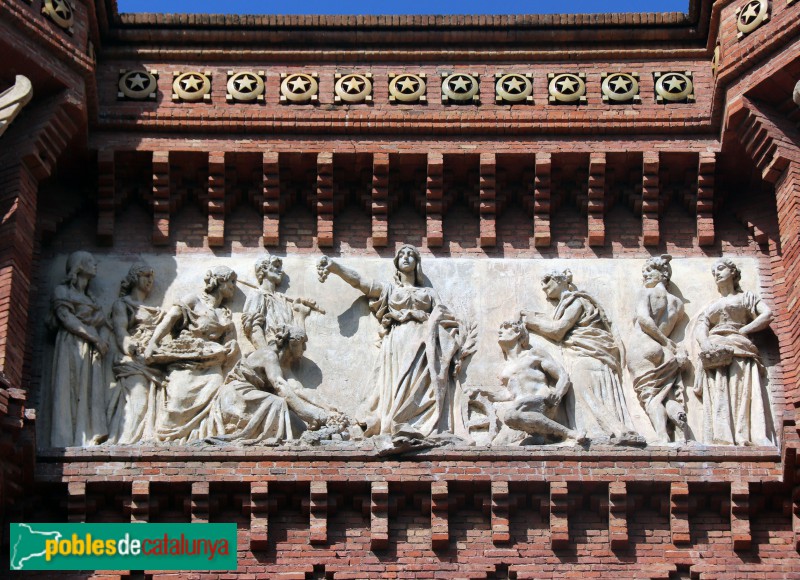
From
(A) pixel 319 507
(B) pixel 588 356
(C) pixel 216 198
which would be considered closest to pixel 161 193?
(C) pixel 216 198

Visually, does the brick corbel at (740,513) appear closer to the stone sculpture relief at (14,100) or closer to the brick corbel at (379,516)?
the brick corbel at (379,516)

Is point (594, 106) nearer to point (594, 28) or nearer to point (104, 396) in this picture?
point (594, 28)

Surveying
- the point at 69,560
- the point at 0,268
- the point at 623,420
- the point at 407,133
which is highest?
the point at 407,133

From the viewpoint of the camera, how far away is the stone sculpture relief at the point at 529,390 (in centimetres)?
2041

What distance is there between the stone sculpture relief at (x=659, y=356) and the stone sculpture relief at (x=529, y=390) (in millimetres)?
803

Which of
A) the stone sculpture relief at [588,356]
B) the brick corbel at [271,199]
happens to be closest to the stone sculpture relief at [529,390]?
the stone sculpture relief at [588,356]

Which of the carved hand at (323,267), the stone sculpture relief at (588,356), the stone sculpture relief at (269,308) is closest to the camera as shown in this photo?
the stone sculpture relief at (588,356)

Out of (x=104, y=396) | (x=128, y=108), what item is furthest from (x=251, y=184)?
(x=104, y=396)

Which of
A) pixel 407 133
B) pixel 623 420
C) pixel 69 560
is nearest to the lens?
pixel 69 560

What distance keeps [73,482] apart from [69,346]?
69.5 inches

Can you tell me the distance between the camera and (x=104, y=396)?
822 inches

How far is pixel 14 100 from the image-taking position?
20859 millimetres

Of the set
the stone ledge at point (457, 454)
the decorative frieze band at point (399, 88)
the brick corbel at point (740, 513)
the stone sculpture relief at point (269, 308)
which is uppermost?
the decorative frieze band at point (399, 88)

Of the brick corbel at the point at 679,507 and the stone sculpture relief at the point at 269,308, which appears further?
the stone sculpture relief at the point at 269,308
